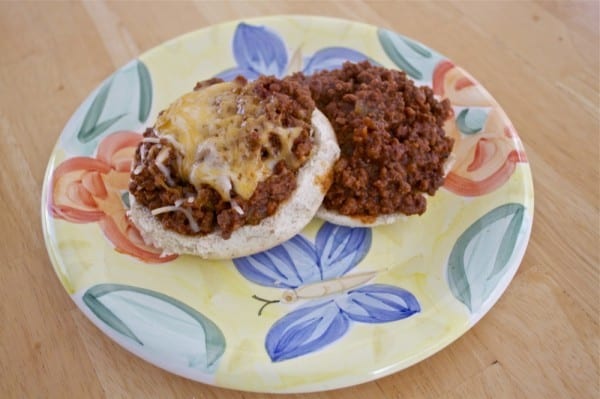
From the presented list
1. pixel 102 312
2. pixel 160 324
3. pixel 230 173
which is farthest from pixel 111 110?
pixel 160 324

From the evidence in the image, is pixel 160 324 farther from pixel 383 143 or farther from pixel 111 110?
pixel 111 110

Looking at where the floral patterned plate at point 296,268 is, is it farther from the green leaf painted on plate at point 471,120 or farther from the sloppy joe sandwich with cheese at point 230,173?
the sloppy joe sandwich with cheese at point 230,173

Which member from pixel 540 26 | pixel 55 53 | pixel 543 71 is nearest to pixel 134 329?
pixel 55 53

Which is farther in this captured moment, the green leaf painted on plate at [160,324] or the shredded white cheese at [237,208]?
the shredded white cheese at [237,208]

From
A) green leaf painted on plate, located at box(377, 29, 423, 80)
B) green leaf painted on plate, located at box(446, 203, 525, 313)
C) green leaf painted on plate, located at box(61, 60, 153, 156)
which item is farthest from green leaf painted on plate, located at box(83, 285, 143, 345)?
green leaf painted on plate, located at box(377, 29, 423, 80)

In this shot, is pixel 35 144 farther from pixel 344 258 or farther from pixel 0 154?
A: pixel 344 258

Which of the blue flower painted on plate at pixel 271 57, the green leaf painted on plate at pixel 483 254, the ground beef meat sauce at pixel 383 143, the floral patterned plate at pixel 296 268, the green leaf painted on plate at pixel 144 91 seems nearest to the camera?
the floral patterned plate at pixel 296 268

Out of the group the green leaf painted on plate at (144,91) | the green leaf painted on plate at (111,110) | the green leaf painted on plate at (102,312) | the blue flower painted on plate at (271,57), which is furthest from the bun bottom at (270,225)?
the blue flower painted on plate at (271,57)
